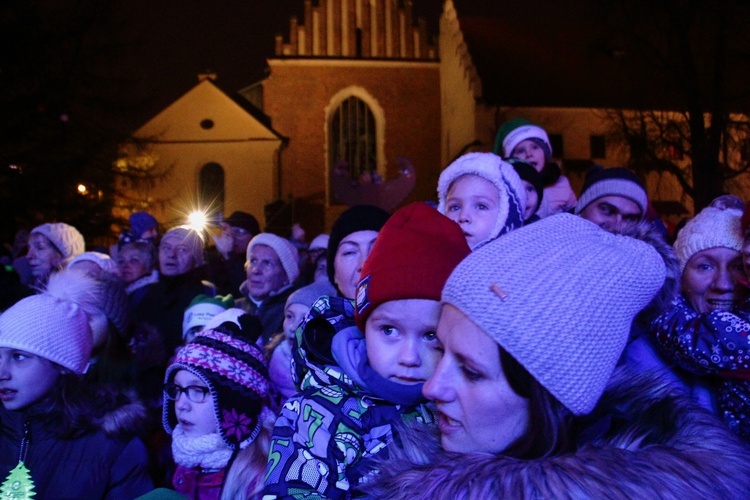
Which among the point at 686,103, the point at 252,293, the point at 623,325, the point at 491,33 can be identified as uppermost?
the point at 491,33

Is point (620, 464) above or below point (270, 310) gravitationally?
above

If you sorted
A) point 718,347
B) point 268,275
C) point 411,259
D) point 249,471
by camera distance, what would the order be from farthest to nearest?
point 268,275 → point 249,471 → point 718,347 → point 411,259

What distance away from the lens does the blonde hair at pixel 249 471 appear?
2.66 m

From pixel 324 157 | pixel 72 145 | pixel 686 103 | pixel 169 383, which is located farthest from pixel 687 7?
pixel 324 157

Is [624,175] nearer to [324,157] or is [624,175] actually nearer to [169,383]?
[169,383]

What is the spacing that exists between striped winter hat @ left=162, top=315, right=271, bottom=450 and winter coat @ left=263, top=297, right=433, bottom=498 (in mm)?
886

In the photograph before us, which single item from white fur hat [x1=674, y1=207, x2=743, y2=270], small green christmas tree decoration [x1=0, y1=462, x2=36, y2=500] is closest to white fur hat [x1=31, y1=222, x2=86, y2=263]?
small green christmas tree decoration [x1=0, y1=462, x2=36, y2=500]

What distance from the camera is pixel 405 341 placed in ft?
6.54

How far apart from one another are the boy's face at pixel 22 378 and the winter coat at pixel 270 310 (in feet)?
5.31

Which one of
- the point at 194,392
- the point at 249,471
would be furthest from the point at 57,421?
the point at 249,471

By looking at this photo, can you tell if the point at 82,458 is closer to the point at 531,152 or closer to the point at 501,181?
the point at 501,181

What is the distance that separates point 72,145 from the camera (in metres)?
14.0

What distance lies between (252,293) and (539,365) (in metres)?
3.90

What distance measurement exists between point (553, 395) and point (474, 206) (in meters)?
1.44
